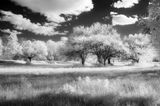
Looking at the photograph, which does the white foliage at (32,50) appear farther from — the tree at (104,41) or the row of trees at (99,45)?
the tree at (104,41)

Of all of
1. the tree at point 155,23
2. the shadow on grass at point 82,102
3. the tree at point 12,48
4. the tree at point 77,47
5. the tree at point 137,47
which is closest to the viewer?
the shadow on grass at point 82,102

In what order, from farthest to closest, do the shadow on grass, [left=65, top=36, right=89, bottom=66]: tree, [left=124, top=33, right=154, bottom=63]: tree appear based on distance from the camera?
1. [left=124, top=33, right=154, bottom=63]: tree
2. [left=65, top=36, right=89, bottom=66]: tree
3. the shadow on grass

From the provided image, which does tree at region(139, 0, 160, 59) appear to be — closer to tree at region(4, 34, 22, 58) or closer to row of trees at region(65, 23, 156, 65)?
row of trees at region(65, 23, 156, 65)

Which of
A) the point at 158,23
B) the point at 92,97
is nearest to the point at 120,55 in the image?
the point at 158,23

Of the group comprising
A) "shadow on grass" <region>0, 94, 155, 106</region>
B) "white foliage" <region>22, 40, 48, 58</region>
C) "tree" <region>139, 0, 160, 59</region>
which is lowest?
"shadow on grass" <region>0, 94, 155, 106</region>

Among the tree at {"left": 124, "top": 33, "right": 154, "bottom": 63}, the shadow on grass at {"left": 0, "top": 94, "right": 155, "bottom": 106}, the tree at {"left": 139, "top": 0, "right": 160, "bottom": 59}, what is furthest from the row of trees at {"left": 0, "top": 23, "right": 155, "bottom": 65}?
the shadow on grass at {"left": 0, "top": 94, "right": 155, "bottom": 106}

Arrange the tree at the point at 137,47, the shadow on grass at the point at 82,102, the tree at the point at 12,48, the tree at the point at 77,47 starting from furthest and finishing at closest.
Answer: the tree at the point at 12,48, the tree at the point at 137,47, the tree at the point at 77,47, the shadow on grass at the point at 82,102

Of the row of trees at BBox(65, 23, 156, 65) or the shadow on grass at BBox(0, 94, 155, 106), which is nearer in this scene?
the shadow on grass at BBox(0, 94, 155, 106)

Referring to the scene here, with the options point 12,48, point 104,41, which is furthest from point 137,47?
point 12,48

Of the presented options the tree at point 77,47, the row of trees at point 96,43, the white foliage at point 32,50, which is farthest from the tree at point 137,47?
the white foliage at point 32,50

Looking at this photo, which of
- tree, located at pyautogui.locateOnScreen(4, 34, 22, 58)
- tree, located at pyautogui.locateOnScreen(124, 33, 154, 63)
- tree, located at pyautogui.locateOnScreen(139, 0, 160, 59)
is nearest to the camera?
tree, located at pyautogui.locateOnScreen(139, 0, 160, 59)

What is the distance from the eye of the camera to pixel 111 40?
58.5 metres

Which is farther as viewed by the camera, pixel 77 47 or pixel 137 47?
pixel 137 47

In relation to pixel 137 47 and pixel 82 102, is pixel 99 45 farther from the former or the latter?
pixel 82 102
